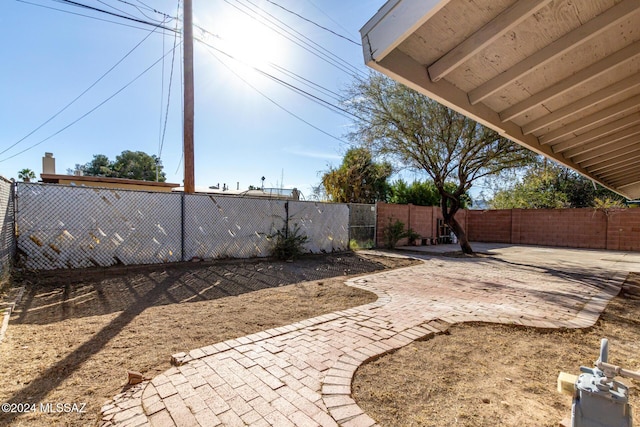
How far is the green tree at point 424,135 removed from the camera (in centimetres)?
928

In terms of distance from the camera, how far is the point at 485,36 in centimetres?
206

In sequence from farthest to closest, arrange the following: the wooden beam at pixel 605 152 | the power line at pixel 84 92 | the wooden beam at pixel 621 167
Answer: the power line at pixel 84 92 < the wooden beam at pixel 621 167 < the wooden beam at pixel 605 152

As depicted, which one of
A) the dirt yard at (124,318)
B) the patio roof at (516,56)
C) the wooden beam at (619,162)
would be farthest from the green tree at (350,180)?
the patio roof at (516,56)

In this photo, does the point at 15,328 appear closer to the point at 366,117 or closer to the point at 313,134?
the point at 366,117

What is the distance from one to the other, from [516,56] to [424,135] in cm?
764

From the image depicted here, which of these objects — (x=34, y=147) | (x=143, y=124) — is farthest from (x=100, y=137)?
(x=143, y=124)

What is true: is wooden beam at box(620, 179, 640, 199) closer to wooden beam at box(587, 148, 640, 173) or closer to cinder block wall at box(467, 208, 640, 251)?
wooden beam at box(587, 148, 640, 173)

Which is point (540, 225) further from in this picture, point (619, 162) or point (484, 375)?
point (484, 375)

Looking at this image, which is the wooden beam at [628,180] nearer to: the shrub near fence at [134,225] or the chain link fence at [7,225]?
the shrub near fence at [134,225]

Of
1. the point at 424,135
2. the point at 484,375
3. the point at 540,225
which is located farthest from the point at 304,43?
the point at 540,225

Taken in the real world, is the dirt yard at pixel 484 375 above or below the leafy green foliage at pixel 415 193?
below

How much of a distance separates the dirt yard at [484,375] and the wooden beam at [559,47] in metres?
2.37

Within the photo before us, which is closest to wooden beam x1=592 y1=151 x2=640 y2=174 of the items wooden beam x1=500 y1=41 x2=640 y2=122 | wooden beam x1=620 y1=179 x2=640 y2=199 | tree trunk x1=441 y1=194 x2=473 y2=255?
wooden beam x1=620 y1=179 x2=640 y2=199

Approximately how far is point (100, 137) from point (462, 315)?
23.8 metres
